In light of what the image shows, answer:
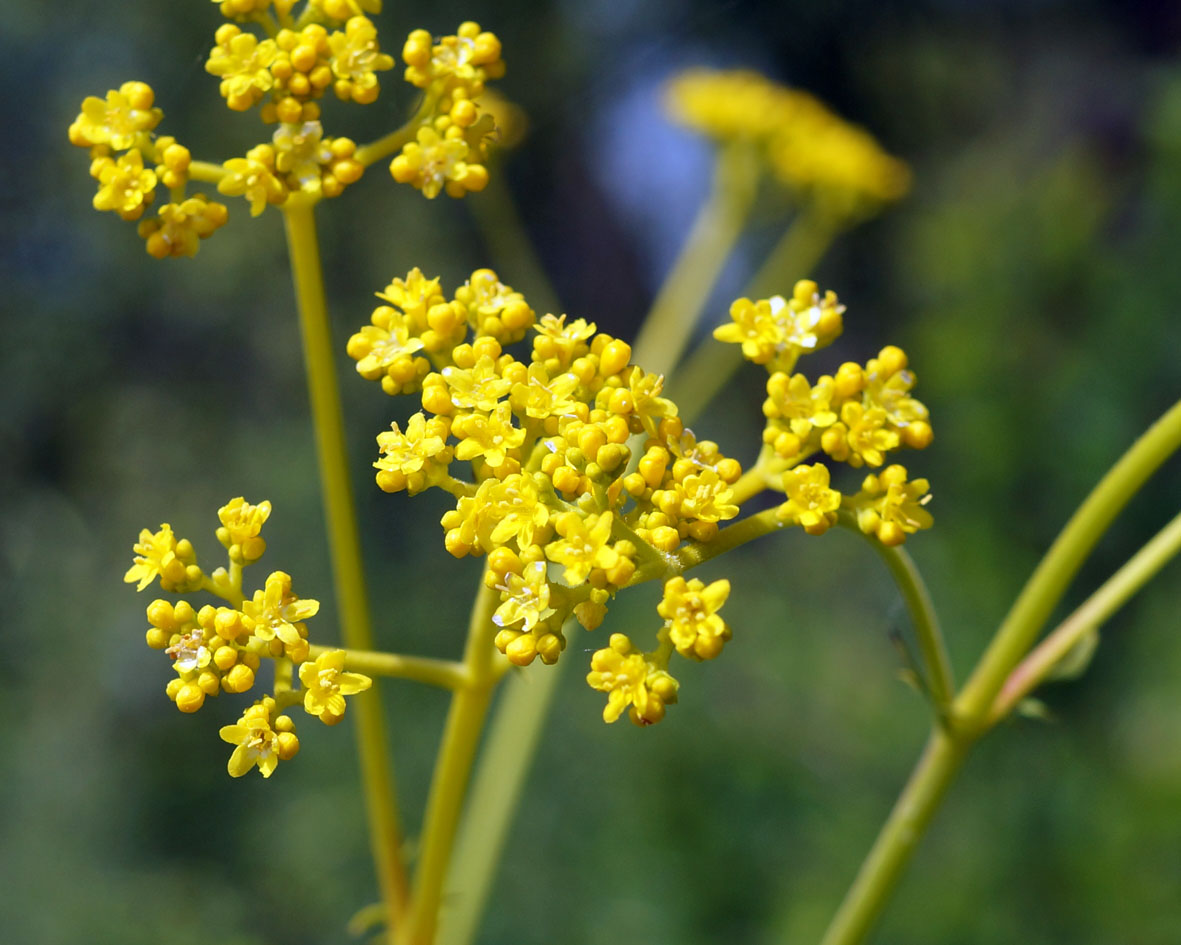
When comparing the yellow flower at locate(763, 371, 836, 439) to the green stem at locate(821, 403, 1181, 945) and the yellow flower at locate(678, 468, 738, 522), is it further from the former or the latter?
the green stem at locate(821, 403, 1181, 945)

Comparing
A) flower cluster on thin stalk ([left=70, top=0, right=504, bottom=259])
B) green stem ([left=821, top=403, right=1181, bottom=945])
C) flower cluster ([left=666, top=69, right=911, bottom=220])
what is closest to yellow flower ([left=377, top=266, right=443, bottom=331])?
flower cluster on thin stalk ([left=70, top=0, right=504, bottom=259])

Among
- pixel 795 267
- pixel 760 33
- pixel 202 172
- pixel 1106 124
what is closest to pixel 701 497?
pixel 202 172

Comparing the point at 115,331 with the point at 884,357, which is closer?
the point at 884,357

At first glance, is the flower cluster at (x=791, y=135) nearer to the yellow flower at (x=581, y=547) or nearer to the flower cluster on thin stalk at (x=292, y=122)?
the flower cluster on thin stalk at (x=292, y=122)

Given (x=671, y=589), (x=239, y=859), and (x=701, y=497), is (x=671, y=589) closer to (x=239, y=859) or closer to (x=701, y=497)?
(x=701, y=497)

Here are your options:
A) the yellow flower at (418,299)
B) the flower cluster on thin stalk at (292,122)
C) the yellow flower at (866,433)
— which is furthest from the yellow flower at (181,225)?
the yellow flower at (866,433)

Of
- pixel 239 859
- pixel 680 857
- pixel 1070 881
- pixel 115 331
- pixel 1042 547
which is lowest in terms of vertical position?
pixel 239 859
